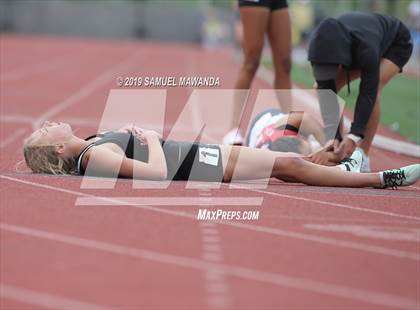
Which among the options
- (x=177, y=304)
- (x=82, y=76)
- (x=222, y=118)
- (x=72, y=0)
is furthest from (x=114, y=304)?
(x=72, y=0)

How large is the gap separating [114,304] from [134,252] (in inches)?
25.8

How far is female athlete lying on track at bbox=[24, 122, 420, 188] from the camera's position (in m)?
5.23

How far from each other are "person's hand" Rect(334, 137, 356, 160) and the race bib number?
0.93 metres

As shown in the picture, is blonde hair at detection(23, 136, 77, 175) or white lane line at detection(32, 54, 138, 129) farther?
white lane line at detection(32, 54, 138, 129)

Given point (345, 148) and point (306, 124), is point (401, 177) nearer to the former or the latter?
point (345, 148)

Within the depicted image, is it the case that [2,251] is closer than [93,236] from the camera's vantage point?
Yes

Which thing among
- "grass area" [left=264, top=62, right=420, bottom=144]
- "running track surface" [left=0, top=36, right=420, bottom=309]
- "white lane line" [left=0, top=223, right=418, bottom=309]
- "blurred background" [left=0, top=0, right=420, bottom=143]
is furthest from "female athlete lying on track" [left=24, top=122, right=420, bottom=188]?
"blurred background" [left=0, top=0, right=420, bottom=143]

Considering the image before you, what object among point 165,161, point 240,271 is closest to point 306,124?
point 165,161

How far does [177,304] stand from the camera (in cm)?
322

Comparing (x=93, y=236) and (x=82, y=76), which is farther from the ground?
(x=93, y=236)

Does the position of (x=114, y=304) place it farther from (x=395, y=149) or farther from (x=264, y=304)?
(x=395, y=149)

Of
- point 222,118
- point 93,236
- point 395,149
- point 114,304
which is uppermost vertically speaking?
point 114,304

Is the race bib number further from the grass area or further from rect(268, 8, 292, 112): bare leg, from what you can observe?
the grass area

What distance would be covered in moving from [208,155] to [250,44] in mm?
2507
